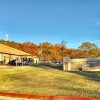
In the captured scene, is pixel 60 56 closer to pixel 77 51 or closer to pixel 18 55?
pixel 77 51

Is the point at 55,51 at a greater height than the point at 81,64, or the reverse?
the point at 55,51

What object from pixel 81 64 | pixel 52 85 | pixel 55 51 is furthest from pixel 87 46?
pixel 52 85

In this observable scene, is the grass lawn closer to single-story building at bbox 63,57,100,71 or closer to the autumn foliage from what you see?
single-story building at bbox 63,57,100,71

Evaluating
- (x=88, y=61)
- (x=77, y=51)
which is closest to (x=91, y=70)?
(x=88, y=61)

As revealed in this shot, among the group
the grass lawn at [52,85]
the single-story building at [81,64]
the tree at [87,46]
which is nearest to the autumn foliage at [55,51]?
the tree at [87,46]

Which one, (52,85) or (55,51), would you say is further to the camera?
(55,51)

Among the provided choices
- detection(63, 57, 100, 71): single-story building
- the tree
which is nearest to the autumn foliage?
the tree

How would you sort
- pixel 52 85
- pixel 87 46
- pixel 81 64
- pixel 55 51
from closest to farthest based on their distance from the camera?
1. pixel 52 85
2. pixel 81 64
3. pixel 55 51
4. pixel 87 46

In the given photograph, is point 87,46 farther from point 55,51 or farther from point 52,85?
point 52,85

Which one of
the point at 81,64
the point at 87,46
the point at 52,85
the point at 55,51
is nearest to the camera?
the point at 52,85

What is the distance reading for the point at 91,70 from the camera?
45281 mm

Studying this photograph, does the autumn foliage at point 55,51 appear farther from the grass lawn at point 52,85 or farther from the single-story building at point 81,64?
the grass lawn at point 52,85

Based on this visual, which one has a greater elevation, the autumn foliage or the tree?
the tree

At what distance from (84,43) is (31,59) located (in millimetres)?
72462
